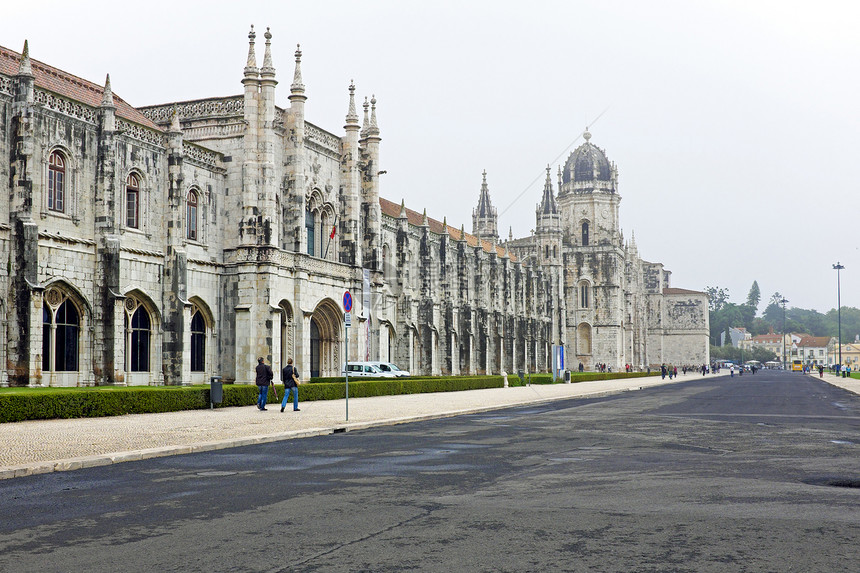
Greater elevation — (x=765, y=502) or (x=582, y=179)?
(x=582, y=179)

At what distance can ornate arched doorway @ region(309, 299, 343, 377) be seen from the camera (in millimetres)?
45406

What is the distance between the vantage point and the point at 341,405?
1121 inches

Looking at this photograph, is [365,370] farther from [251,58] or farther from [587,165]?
[587,165]

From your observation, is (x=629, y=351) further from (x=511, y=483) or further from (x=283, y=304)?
(x=511, y=483)

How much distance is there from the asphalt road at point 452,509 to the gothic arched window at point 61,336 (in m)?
17.3

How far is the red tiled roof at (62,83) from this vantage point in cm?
3145

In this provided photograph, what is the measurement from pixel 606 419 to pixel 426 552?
17.0 meters

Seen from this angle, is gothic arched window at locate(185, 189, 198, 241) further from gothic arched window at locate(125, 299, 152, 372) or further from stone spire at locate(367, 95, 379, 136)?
stone spire at locate(367, 95, 379, 136)

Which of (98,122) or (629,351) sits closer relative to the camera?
(98,122)

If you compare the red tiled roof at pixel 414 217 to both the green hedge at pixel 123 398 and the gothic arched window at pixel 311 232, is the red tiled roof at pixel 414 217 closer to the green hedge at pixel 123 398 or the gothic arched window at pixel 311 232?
the gothic arched window at pixel 311 232

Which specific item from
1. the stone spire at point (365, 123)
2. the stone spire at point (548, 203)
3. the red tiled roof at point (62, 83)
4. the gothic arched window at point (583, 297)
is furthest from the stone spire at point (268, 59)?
the gothic arched window at point (583, 297)

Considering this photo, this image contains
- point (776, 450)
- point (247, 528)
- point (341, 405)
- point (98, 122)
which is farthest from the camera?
point (98, 122)

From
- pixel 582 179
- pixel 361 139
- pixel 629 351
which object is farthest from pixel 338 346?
pixel 629 351

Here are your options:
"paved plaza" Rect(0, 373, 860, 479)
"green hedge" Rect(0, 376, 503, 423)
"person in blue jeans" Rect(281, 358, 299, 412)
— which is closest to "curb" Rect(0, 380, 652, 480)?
"paved plaza" Rect(0, 373, 860, 479)
